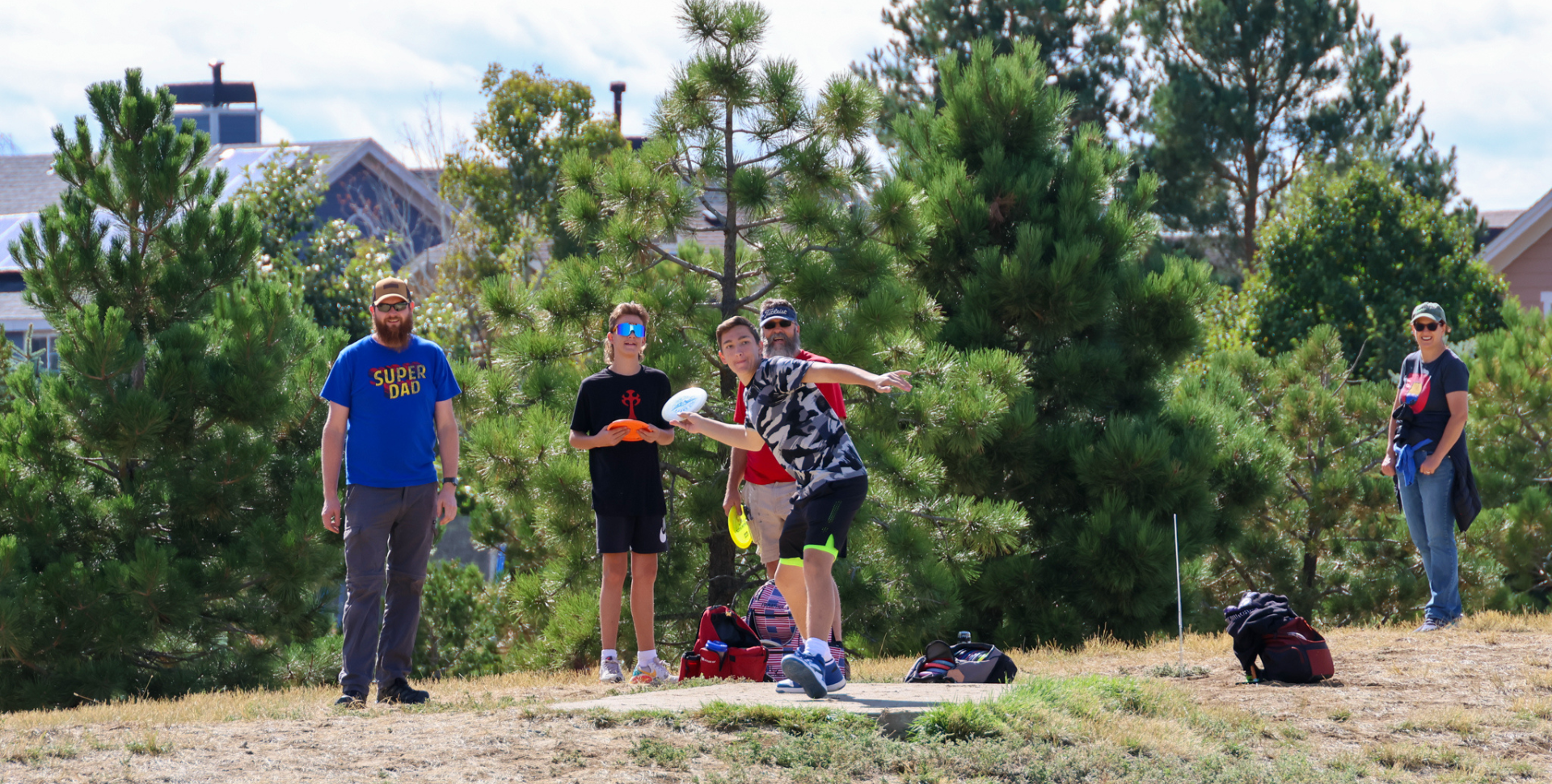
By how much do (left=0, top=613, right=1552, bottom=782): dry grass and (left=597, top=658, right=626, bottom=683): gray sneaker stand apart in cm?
8

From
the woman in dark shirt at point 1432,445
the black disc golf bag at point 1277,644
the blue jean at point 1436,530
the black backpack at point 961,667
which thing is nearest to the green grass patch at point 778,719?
the black backpack at point 961,667

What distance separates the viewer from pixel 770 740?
4.06m

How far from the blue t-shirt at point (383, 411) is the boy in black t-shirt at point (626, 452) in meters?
0.73

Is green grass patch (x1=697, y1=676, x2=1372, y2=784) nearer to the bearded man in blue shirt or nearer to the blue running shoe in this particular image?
the blue running shoe

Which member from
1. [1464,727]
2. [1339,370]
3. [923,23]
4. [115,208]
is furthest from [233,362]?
[923,23]

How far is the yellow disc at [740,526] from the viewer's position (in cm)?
591

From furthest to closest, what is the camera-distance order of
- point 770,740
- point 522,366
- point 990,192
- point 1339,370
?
1. point 1339,370
2. point 990,192
3. point 522,366
4. point 770,740

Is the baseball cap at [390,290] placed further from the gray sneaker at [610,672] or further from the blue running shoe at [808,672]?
the blue running shoe at [808,672]

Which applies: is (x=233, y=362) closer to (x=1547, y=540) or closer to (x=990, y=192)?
(x=990, y=192)

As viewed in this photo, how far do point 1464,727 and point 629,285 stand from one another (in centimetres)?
546

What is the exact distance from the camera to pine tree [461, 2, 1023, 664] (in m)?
8.14

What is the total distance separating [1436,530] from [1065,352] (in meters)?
4.30

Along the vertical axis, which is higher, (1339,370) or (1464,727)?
(1339,370)

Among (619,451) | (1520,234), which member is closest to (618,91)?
(1520,234)
